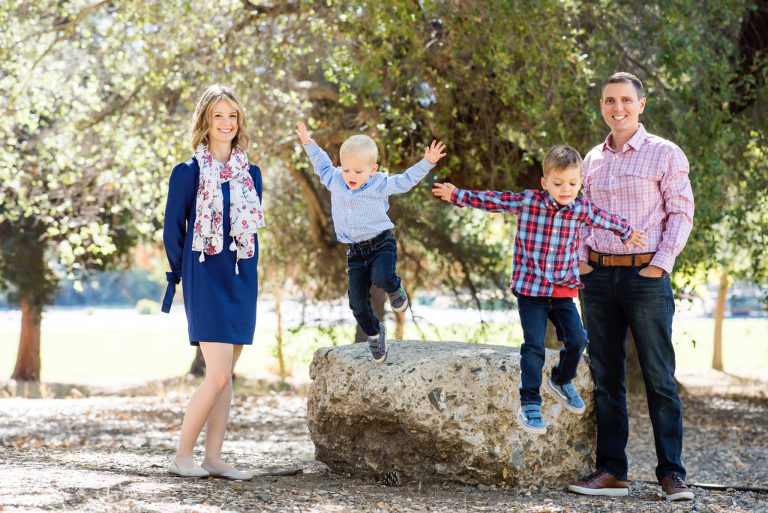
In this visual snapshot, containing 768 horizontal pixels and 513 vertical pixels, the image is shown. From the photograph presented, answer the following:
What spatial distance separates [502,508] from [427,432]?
65 cm

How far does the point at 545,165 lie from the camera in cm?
428

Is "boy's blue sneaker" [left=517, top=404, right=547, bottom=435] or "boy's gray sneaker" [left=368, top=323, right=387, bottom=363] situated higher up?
"boy's gray sneaker" [left=368, top=323, right=387, bottom=363]

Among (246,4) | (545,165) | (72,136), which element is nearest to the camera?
(545,165)

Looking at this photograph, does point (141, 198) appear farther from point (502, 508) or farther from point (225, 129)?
point (502, 508)

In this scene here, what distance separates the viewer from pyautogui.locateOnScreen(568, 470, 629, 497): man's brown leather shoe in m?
4.98

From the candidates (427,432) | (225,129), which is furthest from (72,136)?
(427,432)

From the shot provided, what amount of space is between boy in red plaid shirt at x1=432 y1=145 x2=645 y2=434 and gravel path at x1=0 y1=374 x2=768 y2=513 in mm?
845

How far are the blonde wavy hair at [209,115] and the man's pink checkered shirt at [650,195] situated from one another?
212cm

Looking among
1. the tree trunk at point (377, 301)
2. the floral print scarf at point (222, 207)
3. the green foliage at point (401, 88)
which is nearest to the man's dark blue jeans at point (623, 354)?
the floral print scarf at point (222, 207)

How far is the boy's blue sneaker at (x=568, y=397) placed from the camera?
15.1 ft

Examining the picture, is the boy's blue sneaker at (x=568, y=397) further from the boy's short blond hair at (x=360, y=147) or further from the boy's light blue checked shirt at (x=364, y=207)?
the boy's short blond hair at (x=360, y=147)

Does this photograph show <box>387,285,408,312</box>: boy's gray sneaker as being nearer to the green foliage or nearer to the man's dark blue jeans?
the man's dark blue jeans

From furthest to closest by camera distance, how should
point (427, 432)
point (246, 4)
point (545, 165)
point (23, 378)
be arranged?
point (23, 378) < point (246, 4) < point (427, 432) < point (545, 165)

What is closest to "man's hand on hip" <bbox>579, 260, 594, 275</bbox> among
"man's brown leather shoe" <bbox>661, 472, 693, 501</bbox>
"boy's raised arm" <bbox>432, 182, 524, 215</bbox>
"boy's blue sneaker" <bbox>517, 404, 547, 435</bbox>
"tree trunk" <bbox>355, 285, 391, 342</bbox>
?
"boy's raised arm" <bbox>432, 182, 524, 215</bbox>
